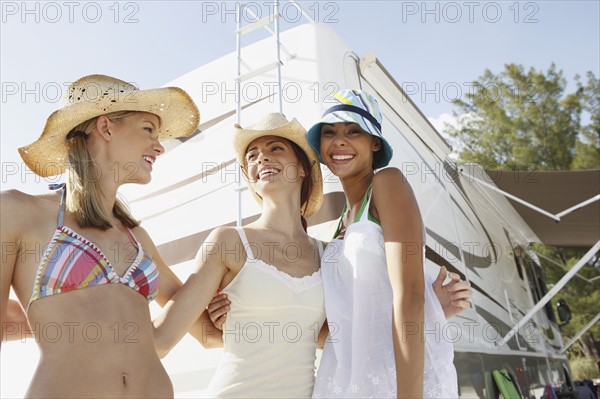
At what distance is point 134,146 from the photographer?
1.73 m

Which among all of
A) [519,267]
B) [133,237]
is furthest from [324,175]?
[519,267]

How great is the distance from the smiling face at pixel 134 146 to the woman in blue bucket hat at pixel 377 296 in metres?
0.62

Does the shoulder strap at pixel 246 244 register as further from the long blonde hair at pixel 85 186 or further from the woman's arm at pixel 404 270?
the woman's arm at pixel 404 270

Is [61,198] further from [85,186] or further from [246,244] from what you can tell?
[246,244]

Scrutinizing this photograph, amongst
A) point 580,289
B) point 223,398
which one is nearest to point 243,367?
point 223,398

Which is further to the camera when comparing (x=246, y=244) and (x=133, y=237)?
(x=246, y=244)

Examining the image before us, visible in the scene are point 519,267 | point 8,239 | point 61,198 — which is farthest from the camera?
point 519,267

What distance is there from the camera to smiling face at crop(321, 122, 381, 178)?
6.13 ft

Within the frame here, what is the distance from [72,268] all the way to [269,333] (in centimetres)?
66

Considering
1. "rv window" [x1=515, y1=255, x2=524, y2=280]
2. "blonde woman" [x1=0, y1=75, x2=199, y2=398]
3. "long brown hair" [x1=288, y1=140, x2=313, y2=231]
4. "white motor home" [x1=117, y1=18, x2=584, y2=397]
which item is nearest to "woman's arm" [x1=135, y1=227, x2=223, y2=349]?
"blonde woman" [x1=0, y1=75, x2=199, y2=398]

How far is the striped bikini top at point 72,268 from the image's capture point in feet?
4.51

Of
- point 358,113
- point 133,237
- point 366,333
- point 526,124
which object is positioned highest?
point 526,124

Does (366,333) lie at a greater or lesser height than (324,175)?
lesser

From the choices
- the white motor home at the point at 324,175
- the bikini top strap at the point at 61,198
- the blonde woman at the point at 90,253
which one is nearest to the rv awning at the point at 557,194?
the white motor home at the point at 324,175
